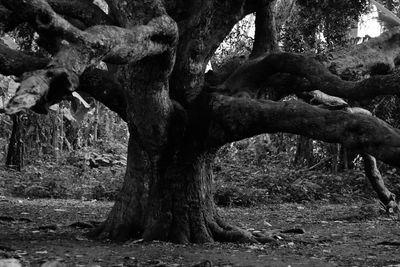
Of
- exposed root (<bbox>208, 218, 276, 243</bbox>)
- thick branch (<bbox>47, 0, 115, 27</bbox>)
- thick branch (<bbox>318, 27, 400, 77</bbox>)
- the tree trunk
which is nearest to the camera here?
thick branch (<bbox>47, 0, 115, 27</bbox>)

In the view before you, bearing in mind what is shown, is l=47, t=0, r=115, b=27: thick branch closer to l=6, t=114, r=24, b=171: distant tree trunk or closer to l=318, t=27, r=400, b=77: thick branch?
l=318, t=27, r=400, b=77: thick branch

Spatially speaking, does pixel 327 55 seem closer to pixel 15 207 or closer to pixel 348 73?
pixel 348 73

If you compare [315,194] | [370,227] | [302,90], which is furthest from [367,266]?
[315,194]

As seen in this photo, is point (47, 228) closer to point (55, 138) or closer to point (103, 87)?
point (103, 87)

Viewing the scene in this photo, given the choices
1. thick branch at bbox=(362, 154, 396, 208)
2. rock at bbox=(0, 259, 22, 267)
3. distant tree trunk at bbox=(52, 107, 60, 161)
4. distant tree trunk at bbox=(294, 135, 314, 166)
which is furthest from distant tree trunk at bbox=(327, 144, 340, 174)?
rock at bbox=(0, 259, 22, 267)

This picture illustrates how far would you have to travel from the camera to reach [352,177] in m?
16.2

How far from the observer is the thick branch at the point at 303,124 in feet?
18.2

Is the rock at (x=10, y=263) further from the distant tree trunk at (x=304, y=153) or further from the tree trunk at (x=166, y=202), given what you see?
the distant tree trunk at (x=304, y=153)

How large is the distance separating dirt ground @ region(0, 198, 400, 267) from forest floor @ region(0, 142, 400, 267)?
0.5 inches

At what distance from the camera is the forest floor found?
6.24 m

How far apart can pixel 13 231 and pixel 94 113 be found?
15.0 meters

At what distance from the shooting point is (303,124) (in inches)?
247

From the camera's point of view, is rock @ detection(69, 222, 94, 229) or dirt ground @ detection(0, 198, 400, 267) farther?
rock @ detection(69, 222, 94, 229)

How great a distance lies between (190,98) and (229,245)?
1.98 m
